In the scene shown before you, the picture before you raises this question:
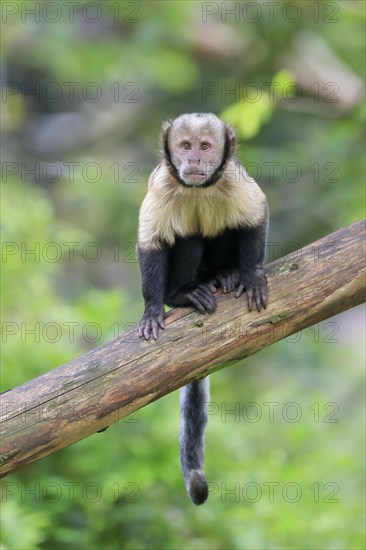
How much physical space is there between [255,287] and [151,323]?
673 millimetres

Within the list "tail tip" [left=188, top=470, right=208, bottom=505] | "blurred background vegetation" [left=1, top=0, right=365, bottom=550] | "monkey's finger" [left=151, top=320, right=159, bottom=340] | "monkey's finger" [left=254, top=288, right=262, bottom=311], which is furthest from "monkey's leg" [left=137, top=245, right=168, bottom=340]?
"tail tip" [left=188, top=470, right=208, bottom=505]

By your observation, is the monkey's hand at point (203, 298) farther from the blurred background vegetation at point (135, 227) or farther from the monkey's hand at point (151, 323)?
the blurred background vegetation at point (135, 227)

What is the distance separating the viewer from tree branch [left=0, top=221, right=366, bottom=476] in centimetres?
469

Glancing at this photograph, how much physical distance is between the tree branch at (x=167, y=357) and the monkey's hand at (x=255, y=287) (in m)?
0.05

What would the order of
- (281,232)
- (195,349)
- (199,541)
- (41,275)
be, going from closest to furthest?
(195,349) → (199,541) → (41,275) → (281,232)

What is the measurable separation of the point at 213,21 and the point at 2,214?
5.39 metres

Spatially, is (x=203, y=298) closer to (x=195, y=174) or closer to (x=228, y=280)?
(x=228, y=280)

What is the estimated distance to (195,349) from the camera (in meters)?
4.83

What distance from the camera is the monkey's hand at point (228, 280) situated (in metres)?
5.30

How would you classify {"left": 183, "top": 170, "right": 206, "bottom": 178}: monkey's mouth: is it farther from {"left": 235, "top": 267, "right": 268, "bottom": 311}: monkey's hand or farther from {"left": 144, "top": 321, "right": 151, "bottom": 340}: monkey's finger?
{"left": 144, "top": 321, "right": 151, "bottom": 340}: monkey's finger

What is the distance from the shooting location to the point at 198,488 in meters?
5.11

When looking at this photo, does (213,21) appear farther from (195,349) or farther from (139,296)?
(195,349)

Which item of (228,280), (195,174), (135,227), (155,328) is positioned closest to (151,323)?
(155,328)

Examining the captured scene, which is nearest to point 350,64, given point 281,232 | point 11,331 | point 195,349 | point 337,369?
point 281,232
